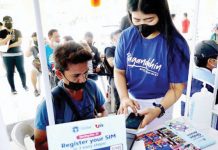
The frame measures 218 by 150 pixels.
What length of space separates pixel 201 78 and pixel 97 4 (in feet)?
3.23

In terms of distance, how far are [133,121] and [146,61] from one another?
1.03 feet

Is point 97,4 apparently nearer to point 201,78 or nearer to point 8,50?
point 8,50

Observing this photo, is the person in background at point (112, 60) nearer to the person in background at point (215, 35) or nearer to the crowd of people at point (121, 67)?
the crowd of people at point (121, 67)

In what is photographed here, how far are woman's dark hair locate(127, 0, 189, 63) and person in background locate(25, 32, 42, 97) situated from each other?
0.45 meters

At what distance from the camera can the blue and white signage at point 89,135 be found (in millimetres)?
833

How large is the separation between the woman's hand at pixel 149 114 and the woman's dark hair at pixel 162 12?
0.94 ft

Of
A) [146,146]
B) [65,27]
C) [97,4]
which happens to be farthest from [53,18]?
[146,146]

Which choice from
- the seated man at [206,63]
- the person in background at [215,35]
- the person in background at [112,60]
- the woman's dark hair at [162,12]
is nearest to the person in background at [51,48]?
the person in background at [112,60]

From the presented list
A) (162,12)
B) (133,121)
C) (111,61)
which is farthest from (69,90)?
(162,12)

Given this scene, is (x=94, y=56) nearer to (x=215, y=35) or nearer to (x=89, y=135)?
(x=89, y=135)

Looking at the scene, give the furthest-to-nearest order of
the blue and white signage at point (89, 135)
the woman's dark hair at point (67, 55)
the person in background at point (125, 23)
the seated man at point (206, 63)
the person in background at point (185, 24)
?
the seated man at point (206, 63) < the person in background at point (185, 24) < the person in background at point (125, 23) < the woman's dark hair at point (67, 55) < the blue and white signage at point (89, 135)

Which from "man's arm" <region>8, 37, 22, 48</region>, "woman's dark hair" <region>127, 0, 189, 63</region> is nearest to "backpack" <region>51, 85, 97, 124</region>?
"man's arm" <region>8, 37, 22, 48</region>

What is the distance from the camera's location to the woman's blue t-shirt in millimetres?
1111

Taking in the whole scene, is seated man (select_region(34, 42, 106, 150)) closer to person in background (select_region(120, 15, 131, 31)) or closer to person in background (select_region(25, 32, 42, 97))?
person in background (select_region(25, 32, 42, 97))
